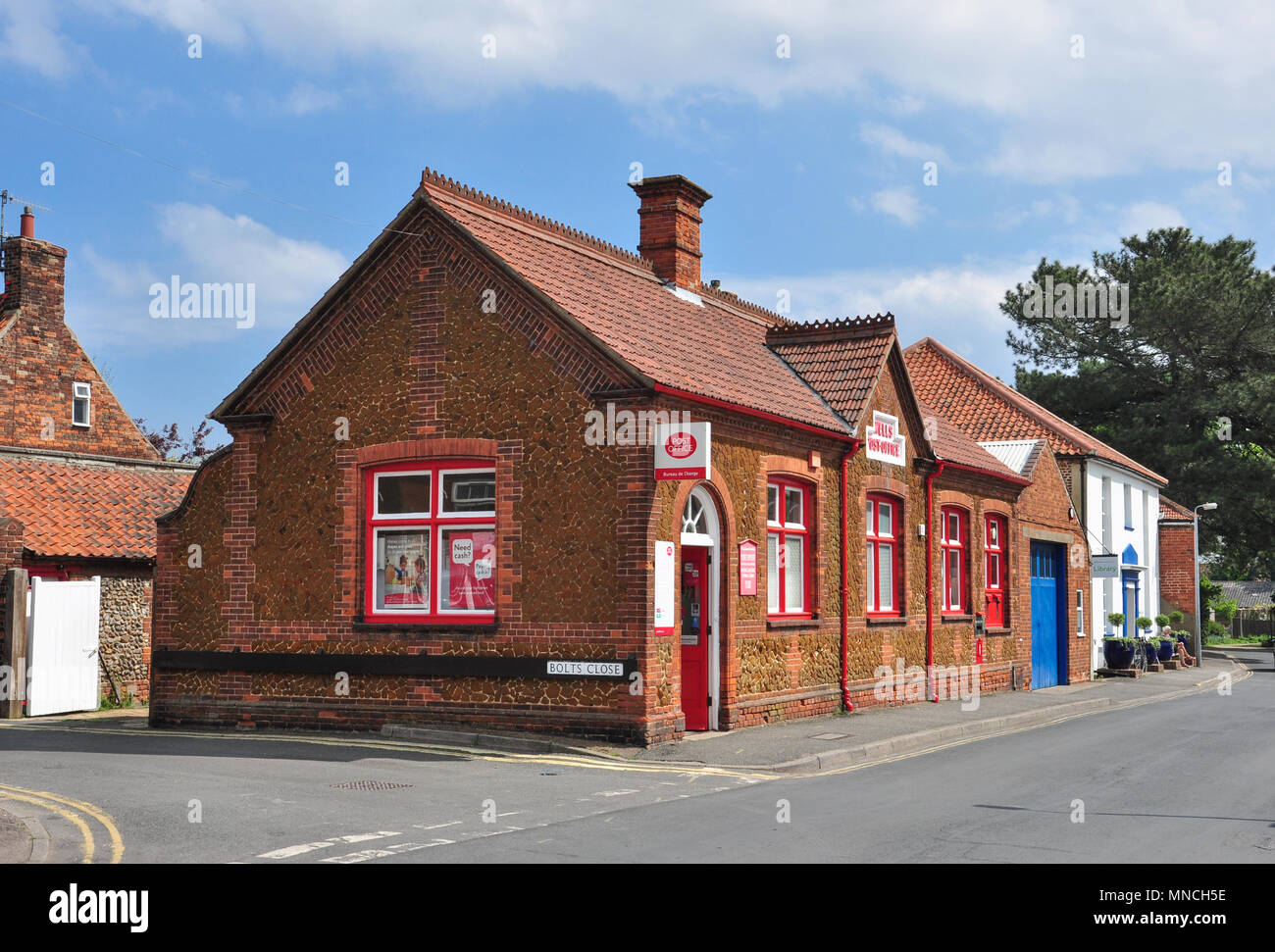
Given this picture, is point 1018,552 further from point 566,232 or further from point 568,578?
point 568,578

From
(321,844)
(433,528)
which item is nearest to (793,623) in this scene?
(433,528)

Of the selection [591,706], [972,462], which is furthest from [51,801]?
[972,462]

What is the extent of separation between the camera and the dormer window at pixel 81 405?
2980cm

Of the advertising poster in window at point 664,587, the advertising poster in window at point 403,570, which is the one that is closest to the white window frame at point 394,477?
the advertising poster in window at point 403,570

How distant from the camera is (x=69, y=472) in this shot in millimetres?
25000

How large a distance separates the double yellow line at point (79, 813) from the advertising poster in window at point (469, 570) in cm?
575

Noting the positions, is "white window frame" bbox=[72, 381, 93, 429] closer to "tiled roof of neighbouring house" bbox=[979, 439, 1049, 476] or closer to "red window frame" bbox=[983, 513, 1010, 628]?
"red window frame" bbox=[983, 513, 1010, 628]

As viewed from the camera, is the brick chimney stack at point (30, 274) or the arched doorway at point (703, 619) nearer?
the arched doorway at point (703, 619)

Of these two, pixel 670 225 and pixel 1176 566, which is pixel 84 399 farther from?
pixel 1176 566

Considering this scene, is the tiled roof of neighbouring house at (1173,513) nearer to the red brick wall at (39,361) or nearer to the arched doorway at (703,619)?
the arched doorway at (703,619)

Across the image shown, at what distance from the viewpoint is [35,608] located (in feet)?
70.0

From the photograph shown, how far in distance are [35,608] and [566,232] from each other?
34.3 feet

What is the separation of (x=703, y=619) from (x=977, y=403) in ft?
64.4

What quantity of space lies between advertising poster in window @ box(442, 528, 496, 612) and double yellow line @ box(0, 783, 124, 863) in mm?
5752
